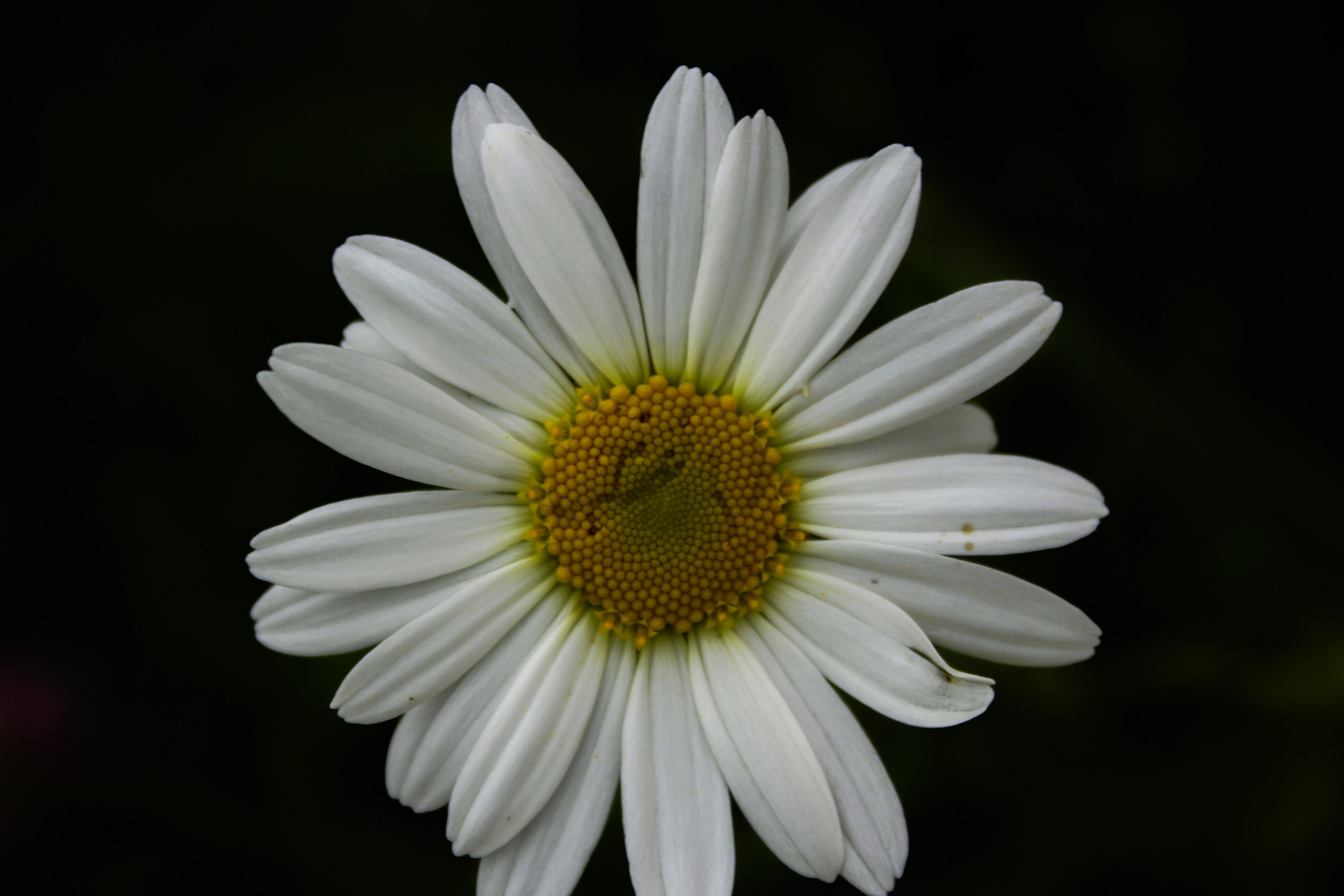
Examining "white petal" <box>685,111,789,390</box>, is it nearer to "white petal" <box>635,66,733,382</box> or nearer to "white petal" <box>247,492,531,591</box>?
"white petal" <box>635,66,733,382</box>

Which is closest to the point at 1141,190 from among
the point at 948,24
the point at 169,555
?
the point at 948,24

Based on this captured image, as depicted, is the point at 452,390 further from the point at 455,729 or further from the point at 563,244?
the point at 455,729

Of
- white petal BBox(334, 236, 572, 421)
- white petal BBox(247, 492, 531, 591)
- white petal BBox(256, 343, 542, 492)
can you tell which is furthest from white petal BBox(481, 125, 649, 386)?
white petal BBox(247, 492, 531, 591)

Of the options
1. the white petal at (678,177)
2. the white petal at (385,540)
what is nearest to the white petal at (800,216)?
the white petal at (678,177)

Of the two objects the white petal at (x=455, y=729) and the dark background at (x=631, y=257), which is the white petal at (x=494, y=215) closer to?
the white petal at (x=455, y=729)

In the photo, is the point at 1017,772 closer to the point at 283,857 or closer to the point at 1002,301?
the point at 1002,301
